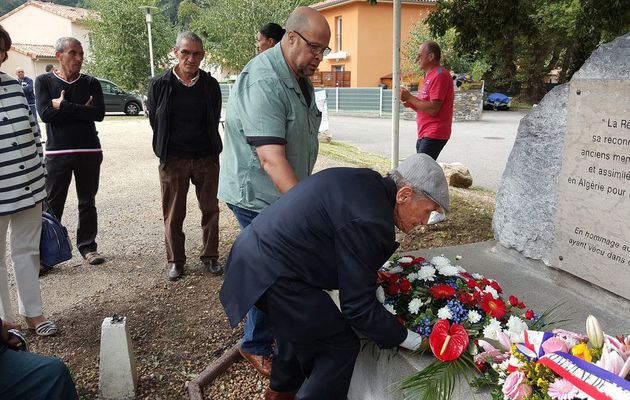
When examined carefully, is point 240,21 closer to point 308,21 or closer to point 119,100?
point 119,100

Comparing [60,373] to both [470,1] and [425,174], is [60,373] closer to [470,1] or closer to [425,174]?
[425,174]

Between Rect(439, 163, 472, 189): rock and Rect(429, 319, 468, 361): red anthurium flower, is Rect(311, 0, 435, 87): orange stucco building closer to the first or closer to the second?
Rect(439, 163, 472, 189): rock

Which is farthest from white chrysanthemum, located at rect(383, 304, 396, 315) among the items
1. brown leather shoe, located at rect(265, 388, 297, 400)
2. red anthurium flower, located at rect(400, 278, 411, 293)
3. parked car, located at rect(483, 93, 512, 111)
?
parked car, located at rect(483, 93, 512, 111)

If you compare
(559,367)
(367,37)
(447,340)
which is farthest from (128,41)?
(559,367)

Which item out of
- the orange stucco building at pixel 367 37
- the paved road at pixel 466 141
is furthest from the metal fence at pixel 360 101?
the orange stucco building at pixel 367 37

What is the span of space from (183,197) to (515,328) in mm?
2779

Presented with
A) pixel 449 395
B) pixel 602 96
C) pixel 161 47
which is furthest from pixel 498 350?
pixel 161 47

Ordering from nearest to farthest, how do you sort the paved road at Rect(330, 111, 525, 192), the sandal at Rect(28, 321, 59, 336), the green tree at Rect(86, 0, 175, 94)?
the sandal at Rect(28, 321, 59, 336), the paved road at Rect(330, 111, 525, 192), the green tree at Rect(86, 0, 175, 94)

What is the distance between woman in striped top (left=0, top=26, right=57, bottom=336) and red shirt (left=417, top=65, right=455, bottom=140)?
3430 millimetres

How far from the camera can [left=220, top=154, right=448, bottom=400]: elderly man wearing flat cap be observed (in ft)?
5.96

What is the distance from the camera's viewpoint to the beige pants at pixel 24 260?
316cm

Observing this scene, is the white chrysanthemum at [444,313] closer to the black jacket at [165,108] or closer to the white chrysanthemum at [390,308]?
the white chrysanthemum at [390,308]

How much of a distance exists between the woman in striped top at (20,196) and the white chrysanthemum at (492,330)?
2.69 metres

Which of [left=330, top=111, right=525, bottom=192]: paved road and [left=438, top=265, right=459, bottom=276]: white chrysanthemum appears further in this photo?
[left=330, top=111, right=525, bottom=192]: paved road
